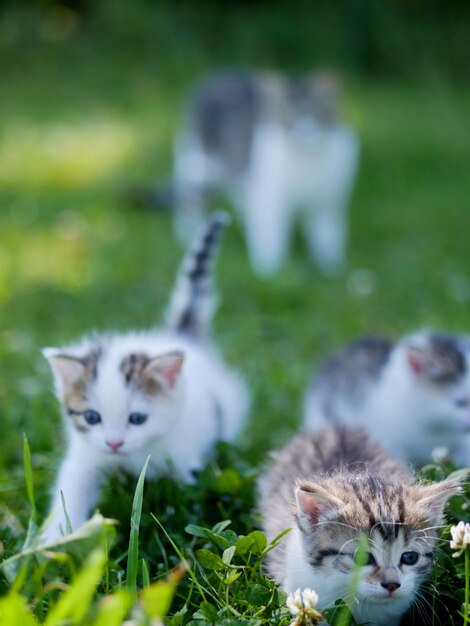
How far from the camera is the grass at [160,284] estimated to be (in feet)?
6.85

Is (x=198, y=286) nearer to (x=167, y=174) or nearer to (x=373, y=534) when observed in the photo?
(x=373, y=534)

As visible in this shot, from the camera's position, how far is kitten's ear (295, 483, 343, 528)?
1.97m

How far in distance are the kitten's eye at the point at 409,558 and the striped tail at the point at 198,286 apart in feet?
5.79

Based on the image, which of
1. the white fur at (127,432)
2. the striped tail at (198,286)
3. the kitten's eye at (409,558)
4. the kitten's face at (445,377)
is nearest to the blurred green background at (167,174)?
the white fur at (127,432)

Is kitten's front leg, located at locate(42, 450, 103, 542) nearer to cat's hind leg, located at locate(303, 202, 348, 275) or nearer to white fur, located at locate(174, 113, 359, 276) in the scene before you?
white fur, located at locate(174, 113, 359, 276)

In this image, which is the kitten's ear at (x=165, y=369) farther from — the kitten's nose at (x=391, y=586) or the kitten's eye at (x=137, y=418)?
the kitten's nose at (x=391, y=586)

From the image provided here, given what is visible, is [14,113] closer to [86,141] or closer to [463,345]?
[86,141]

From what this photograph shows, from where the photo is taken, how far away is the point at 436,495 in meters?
2.01

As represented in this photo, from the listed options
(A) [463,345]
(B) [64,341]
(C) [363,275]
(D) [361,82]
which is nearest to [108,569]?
(A) [463,345]

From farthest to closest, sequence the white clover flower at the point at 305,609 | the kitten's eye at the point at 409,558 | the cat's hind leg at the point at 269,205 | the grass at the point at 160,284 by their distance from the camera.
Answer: the cat's hind leg at the point at 269,205, the grass at the point at 160,284, the kitten's eye at the point at 409,558, the white clover flower at the point at 305,609

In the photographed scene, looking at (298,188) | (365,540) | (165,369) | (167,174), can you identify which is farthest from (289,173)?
(365,540)

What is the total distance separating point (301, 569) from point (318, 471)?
358 millimetres

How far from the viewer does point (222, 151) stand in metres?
7.41

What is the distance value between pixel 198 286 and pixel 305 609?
75.9 inches
